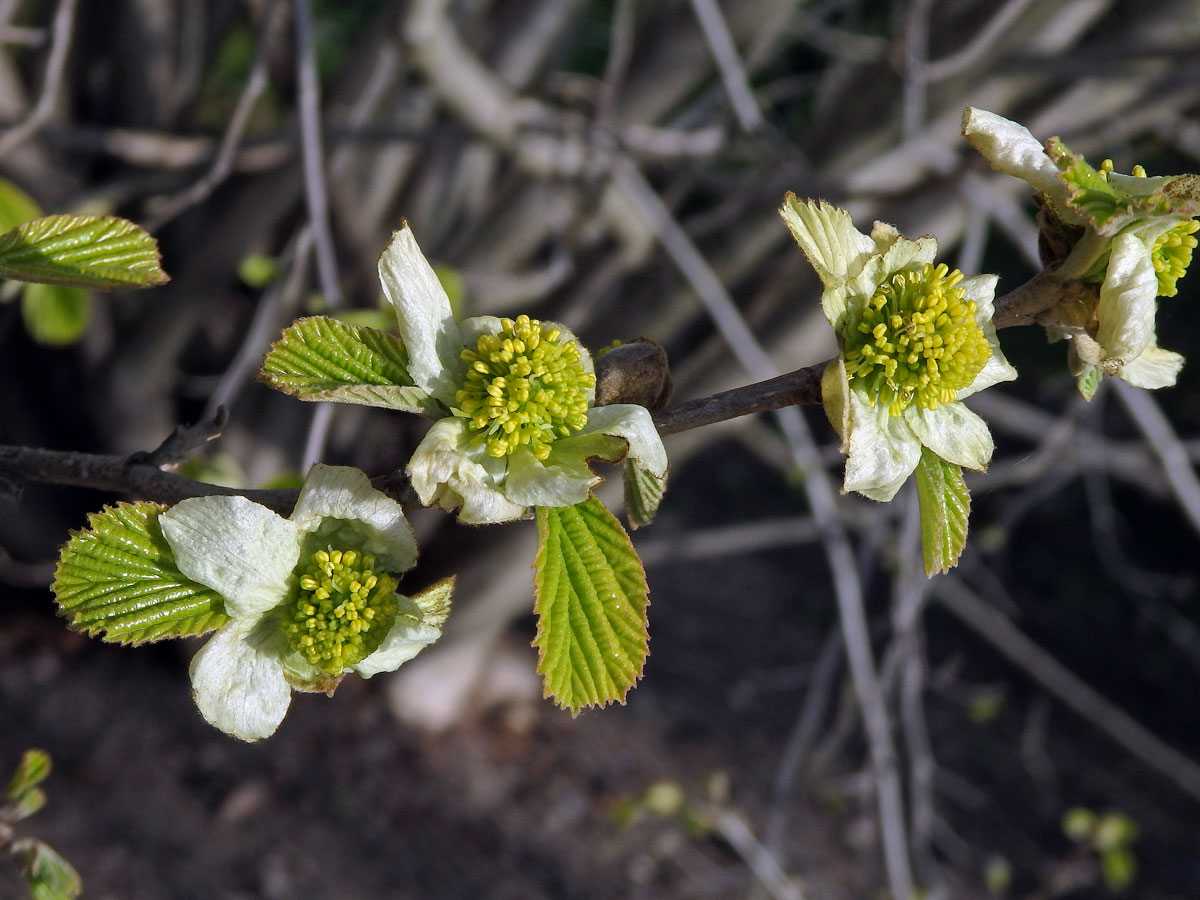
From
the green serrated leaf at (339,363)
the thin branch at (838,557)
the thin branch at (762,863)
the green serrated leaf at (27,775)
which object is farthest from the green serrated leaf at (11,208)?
the thin branch at (762,863)

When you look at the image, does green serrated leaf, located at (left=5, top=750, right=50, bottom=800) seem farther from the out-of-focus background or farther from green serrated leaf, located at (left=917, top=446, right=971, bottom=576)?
green serrated leaf, located at (left=917, top=446, right=971, bottom=576)

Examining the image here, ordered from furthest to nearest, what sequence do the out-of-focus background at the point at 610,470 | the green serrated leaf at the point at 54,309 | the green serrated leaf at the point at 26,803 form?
the out-of-focus background at the point at 610,470 < the green serrated leaf at the point at 54,309 < the green serrated leaf at the point at 26,803

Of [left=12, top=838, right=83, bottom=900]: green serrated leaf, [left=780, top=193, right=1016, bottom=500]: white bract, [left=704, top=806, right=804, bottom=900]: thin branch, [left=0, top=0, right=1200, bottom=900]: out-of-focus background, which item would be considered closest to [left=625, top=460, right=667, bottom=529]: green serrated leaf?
[left=780, top=193, right=1016, bottom=500]: white bract

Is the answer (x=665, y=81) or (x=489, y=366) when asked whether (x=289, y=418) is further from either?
(x=489, y=366)

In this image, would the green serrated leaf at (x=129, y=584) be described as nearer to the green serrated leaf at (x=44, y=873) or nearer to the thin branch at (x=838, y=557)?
the green serrated leaf at (x=44, y=873)

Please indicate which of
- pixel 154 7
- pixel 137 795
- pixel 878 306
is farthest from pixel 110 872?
pixel 878 306

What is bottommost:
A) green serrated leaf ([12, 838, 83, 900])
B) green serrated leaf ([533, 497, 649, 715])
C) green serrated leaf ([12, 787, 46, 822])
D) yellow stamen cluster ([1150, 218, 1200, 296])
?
green serrated leaf ([12, 787, 46, 822])

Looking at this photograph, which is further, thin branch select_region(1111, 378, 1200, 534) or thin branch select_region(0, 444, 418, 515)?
thin branch select_region(1111, 378, 1200, 534)
